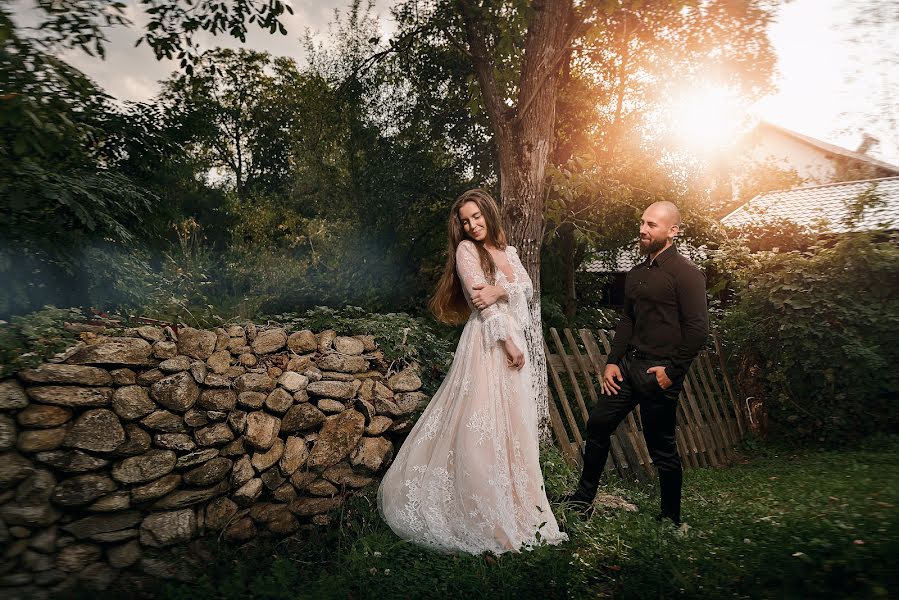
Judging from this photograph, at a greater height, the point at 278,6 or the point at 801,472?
the point at 278,6

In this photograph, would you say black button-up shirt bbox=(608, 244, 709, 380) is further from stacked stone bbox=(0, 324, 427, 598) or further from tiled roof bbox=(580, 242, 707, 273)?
tiled roof bbox=(580, 242, 707, 273)

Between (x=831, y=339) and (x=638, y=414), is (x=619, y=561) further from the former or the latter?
(x=831, y=339)

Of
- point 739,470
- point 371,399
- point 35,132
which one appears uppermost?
point 35,132

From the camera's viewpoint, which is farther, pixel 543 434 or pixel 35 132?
pixel 543 434

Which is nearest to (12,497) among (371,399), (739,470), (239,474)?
(239,474)

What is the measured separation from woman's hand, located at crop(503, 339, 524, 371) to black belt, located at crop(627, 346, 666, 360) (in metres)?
0.86

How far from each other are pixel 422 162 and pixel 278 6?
6.95 m

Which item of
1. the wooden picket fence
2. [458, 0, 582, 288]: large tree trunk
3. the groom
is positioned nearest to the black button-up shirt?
the groom

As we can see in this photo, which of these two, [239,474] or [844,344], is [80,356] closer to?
[239,474]

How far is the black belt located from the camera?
3.76 m

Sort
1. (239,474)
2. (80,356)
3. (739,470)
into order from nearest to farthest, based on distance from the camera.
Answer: (80,356) → (239,474) → (739,470)

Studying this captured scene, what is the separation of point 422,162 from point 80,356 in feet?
29.5

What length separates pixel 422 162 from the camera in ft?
38.1

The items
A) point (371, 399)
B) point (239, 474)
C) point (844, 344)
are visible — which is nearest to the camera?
point (239, 474)
